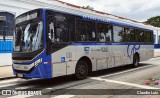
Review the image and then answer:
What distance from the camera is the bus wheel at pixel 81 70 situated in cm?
1167

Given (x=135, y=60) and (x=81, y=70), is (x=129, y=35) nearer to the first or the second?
(x=135, y=60)

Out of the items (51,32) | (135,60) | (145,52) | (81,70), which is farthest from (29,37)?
(145,52)

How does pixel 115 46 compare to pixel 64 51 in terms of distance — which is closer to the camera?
pixel 64 51

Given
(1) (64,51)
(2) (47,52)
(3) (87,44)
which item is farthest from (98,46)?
(2) (47,52)

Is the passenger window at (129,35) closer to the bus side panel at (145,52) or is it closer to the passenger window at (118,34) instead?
the passenger window at (118,34)

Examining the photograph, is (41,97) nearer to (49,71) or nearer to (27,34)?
(49,71)

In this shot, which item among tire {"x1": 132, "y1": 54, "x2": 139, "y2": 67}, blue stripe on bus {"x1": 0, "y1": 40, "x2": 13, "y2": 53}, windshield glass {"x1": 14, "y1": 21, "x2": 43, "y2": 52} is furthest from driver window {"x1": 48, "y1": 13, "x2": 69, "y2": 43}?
blue stripe on bus {"x1": 0, "y1": 40, "x2": 13, "y2": 53}

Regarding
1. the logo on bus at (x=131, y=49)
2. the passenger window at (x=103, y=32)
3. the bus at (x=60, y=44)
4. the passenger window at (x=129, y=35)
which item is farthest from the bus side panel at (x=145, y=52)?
the passenger window at (x=103, y=32)

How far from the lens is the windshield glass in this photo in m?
9.89

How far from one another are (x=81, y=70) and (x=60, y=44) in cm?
200

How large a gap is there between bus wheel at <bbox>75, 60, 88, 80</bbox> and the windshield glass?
101 inches

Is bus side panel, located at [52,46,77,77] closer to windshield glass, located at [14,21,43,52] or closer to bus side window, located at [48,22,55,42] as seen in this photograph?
bus side window, located at [48,22,55,42]

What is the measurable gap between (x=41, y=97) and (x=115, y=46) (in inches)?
294

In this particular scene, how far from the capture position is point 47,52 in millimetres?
9914
